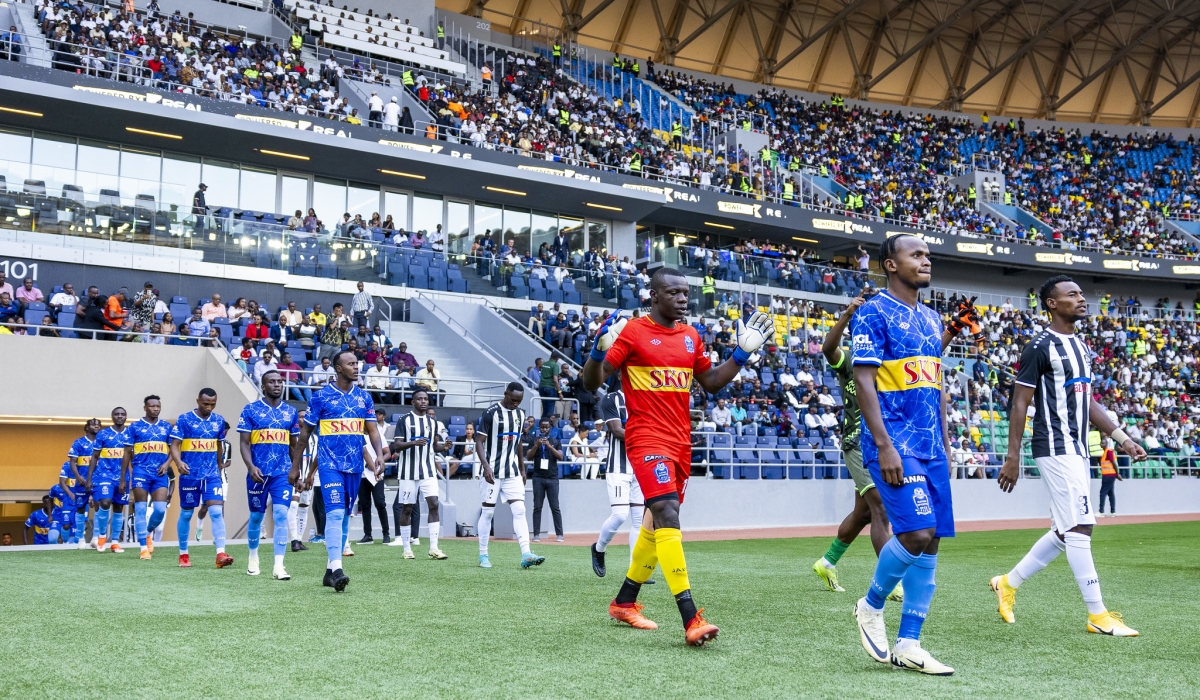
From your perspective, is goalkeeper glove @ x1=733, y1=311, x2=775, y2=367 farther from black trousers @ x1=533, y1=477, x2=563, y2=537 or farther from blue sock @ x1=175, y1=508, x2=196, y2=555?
black trousers @ x1=533, y1=477, x2=563, y2=537

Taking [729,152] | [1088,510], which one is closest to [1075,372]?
[1088,510]

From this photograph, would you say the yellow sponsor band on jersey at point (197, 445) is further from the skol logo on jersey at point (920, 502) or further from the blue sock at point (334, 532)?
the skol logo on jersey at point (920, 502)

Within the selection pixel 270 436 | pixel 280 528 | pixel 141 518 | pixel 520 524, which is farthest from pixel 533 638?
pixel 141 518

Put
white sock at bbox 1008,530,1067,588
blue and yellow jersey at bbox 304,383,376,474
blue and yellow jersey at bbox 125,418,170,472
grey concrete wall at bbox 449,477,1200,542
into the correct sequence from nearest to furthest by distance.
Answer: white sock at bbox 1008,530,1067,588 → blue and yellow jersey at bbox 304,383,376,474 → blue and yellow jersey at bbox 125,418,170,472 → grey concrete wall at bbox 449,477,1200,542

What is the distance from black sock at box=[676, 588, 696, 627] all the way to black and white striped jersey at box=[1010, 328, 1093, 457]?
2.47m

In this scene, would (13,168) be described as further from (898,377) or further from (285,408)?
(898,377)

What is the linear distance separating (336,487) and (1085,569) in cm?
574

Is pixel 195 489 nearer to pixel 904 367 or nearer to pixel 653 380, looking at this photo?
pixel 653 380

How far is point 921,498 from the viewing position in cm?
487

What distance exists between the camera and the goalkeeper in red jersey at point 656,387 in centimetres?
606

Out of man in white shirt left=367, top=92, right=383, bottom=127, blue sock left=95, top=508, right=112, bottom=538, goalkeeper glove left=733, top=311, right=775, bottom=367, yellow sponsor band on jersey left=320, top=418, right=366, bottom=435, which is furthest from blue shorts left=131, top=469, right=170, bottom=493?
man in white shirt left=367, top=92, right=383, bottom=127

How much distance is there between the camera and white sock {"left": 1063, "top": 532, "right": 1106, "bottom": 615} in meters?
6.28

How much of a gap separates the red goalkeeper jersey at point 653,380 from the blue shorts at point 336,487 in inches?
138

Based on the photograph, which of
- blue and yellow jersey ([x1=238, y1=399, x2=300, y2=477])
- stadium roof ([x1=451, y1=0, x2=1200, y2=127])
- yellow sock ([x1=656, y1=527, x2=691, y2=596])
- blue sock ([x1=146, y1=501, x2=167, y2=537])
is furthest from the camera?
stadium roof ([x1=451, y1=0, x2=1200, y2=127])
